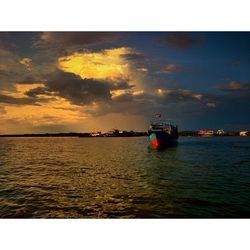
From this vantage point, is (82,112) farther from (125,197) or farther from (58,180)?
(125,197)

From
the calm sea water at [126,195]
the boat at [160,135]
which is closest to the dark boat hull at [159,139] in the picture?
the boat at [160,135]

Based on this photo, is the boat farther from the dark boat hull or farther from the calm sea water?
the calm sea water

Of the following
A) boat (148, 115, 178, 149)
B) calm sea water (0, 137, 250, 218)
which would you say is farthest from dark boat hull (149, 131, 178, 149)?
calm sea water (0, 137, 250, 218)

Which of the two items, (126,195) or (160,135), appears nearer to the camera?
(126,195)

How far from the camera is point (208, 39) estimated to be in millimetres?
9273

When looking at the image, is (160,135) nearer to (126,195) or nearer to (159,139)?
(159,139)

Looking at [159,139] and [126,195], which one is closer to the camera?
[126,195]

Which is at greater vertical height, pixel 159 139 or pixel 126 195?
pixel 159 139

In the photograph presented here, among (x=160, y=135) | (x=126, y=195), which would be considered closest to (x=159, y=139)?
(x=160, y=135)
